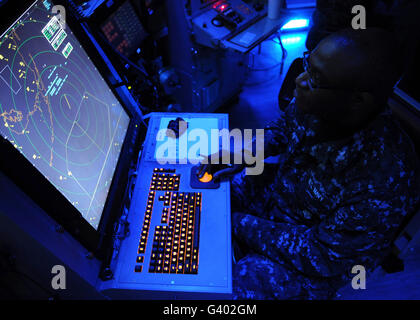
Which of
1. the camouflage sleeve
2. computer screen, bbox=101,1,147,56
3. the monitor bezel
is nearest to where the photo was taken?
the monitor bezel

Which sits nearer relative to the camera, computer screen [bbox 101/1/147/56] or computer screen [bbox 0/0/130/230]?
computer screen [bbox 0/0/130/230]

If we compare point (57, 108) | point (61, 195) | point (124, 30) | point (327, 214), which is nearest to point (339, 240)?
point (327, 214)

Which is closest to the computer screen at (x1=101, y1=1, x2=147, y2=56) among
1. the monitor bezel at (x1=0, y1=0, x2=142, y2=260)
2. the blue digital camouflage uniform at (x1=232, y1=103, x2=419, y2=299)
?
the monitor bezel at (x1=0, y1=0, x2=142, y2=260)

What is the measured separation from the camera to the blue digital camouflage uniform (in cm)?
93

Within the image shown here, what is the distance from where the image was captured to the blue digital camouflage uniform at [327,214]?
93cm

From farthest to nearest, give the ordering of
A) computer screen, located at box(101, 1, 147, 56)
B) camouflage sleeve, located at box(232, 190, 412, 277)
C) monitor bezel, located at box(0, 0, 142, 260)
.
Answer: computer screen, located at box(101, 1, 147, 56), camouflage sleeve, located at box(232, 190, 412, 277), monitor bezel, located at box(0, 0, 142, 260)

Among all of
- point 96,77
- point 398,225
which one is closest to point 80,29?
point 96,77

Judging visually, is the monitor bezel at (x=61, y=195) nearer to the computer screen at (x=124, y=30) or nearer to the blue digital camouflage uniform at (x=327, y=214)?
the computer screen at (x=124, y=30)

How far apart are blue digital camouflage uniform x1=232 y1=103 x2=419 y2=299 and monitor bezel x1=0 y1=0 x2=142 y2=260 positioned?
524mm

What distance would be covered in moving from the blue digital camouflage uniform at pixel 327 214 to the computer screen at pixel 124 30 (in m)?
0.95

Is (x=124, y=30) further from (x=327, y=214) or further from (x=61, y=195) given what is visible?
(x=327, y=214)

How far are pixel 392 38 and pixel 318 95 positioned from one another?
26cm

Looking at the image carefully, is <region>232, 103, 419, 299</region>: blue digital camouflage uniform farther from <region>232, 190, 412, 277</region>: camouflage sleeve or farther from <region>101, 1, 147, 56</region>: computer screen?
<region>101, 1, 147, 56</region>: computer screen

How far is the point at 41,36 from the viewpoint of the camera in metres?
0.73
